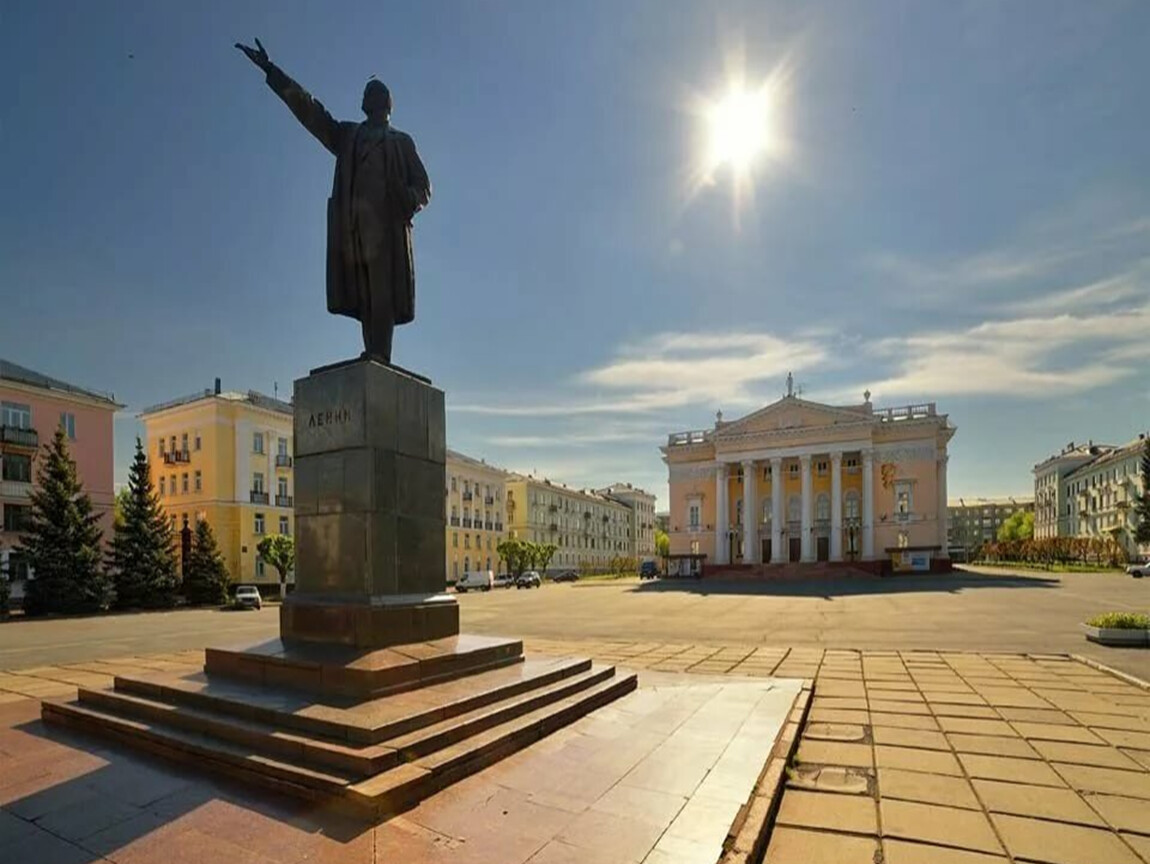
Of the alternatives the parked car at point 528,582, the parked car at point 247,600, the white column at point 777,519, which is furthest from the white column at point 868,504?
the parked car at point 247,600

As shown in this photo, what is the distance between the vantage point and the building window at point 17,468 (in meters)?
32.8

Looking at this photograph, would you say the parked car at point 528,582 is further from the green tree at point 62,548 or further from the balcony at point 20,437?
the balcony at point 20,437

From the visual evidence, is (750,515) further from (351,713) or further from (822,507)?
(351,713)

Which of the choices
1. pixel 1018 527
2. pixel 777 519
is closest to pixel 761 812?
pixel 777 519

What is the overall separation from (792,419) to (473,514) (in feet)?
108

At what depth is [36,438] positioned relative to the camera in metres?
33.4

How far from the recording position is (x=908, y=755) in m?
5.49

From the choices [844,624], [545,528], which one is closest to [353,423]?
[844,624]

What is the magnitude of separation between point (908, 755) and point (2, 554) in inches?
1575

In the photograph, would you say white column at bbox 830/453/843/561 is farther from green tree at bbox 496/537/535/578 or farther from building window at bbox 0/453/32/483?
building window at bbox 0/453/32/483

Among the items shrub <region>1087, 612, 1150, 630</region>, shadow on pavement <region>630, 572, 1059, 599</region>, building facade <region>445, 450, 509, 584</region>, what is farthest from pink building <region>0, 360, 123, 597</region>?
shrub <region>1087, 612, 1150, 630</region>

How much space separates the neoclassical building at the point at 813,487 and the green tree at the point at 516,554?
16.2m

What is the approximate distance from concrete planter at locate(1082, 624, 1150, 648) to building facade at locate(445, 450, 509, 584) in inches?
2125

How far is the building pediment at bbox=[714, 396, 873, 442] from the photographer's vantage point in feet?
181
